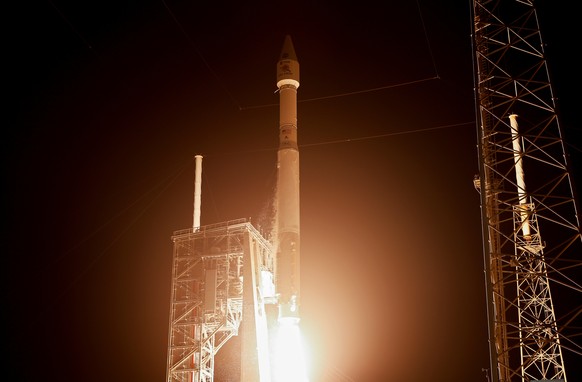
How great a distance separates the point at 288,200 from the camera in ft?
76.2

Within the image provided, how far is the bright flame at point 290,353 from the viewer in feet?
73.3

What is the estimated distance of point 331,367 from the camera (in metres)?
34.5

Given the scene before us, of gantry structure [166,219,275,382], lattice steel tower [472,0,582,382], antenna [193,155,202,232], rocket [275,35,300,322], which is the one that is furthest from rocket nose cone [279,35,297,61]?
antenna [193,155,202,232]

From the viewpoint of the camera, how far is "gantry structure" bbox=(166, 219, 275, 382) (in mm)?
28734

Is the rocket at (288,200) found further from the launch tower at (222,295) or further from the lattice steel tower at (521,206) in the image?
the lattice steel tower at (521,206)

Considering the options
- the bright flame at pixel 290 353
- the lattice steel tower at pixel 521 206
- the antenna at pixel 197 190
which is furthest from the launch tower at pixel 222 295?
the lattice steel tower at pixel 521 206

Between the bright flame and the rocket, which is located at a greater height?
the rocket

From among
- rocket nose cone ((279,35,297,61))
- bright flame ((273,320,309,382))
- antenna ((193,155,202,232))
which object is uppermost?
rocket nose cone ((279,35,297,61))

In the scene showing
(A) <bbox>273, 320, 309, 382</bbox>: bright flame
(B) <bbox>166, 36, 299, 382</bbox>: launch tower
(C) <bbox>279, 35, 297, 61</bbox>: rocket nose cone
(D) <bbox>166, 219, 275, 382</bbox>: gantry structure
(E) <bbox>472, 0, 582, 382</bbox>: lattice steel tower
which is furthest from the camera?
(D) <bbox>166, 219, 275, 382</bbox>: gantry structure

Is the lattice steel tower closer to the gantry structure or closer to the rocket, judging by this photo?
the rocket

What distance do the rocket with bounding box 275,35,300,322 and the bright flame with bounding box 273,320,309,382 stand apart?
42 centimetres

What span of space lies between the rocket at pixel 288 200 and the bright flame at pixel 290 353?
0.42 m

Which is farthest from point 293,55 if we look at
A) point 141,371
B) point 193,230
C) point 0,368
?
point 0,368

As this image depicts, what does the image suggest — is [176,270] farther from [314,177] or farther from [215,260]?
[314,177]
